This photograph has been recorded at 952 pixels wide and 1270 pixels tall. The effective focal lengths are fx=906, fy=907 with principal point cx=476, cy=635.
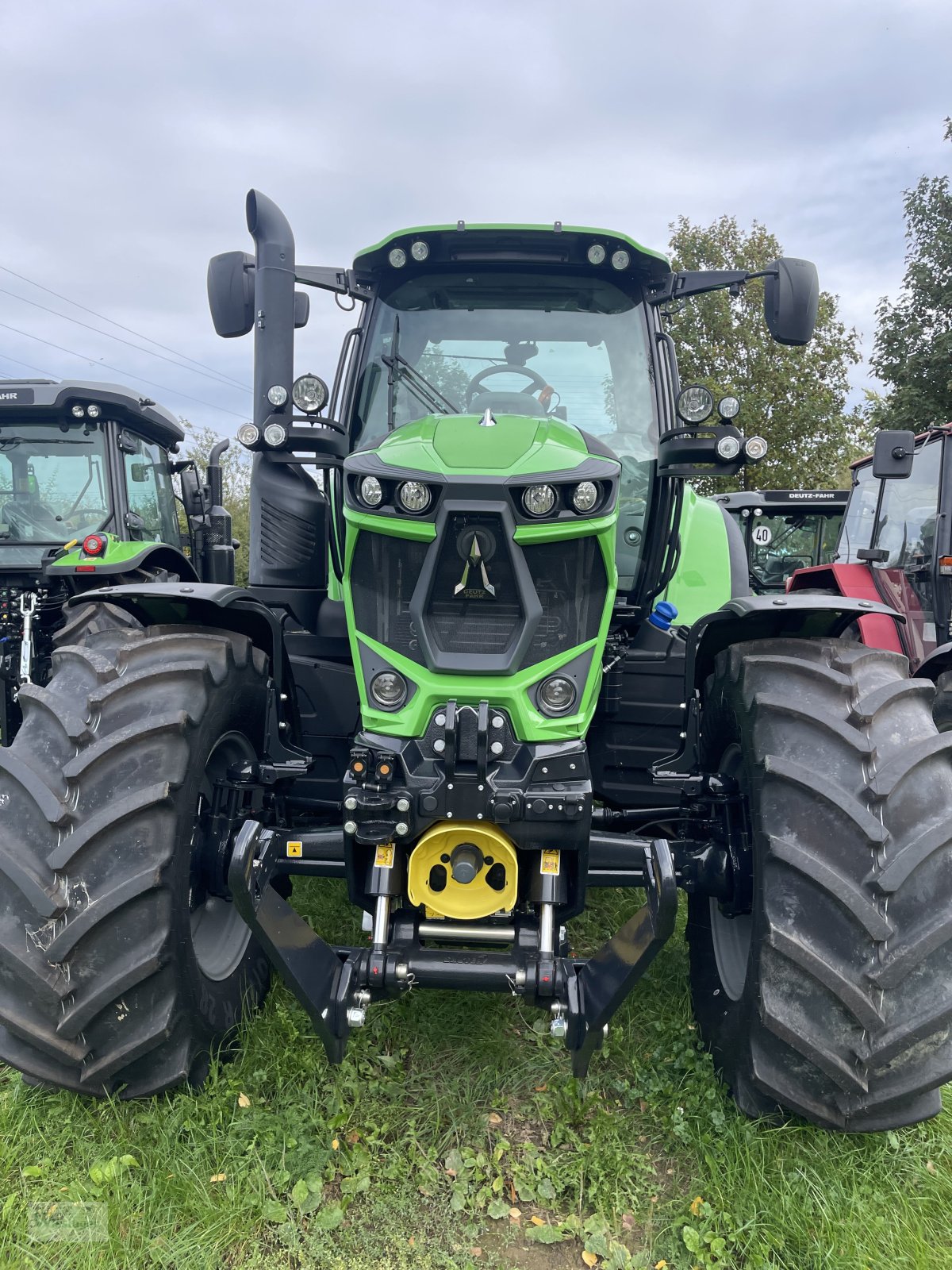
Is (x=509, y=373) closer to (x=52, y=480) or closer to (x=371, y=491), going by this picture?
(x=371, y=491)

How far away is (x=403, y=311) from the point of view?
11.6ft

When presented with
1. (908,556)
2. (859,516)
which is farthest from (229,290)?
(859,516)

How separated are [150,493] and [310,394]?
550 centimetres

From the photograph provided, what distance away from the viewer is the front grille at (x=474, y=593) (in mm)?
2445

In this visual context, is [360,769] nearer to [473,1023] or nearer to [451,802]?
[451,802]

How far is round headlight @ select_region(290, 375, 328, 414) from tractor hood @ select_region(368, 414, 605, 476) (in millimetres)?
303

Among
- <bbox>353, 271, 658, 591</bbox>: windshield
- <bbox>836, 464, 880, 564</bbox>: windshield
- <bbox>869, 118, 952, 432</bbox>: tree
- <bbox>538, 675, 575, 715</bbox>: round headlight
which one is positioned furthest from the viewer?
<bbox>869, 118, 952, 432</bbox>: tree

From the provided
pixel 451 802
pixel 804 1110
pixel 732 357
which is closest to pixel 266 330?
pixel 451 802

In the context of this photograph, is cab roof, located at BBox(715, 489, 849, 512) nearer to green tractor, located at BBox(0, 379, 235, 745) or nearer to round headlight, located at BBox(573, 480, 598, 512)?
green tractor, located at BBox(0, 379, 235, 745)

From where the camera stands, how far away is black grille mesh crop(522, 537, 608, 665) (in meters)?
2.53

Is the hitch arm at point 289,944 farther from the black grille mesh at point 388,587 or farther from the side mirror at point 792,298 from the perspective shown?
the side mirror at point 792,298

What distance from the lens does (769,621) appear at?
2758 millimetres

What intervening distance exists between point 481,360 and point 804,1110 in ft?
8.76

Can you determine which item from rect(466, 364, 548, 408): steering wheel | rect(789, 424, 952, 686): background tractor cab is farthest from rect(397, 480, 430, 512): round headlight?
rect(789, 424, 952, 686): background tractor cab
